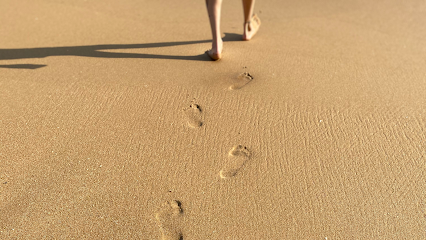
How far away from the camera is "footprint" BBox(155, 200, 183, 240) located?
4.40 ft

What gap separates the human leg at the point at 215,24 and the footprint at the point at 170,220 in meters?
1.23

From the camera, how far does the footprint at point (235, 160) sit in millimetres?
1566

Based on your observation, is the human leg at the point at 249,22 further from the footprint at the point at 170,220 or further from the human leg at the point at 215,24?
the footprint at the point at 170,220

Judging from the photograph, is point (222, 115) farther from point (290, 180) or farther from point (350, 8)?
point (350, 8)

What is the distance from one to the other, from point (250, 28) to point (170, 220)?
181 cm

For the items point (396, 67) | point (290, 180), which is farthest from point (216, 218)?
point (396, 67)

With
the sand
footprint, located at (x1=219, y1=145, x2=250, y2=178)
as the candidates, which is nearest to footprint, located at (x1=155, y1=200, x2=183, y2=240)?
the sand

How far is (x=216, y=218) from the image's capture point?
140 cm

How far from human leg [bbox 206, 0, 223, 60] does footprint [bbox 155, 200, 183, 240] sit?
123cm

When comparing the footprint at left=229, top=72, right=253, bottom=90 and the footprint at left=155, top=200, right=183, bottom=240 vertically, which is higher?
the footprint at left=229, top=72, right=253, bottom=90

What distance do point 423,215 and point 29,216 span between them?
186 cm

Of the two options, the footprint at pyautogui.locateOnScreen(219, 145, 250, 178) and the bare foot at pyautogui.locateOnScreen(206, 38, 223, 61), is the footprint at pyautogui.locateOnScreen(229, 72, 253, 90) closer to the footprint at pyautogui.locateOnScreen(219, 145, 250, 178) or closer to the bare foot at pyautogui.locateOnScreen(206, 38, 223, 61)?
the bare foot at pyautogui.locateOnScreen(206, 38, 223, 61)

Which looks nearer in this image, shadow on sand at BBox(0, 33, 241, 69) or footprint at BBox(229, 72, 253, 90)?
footprint at BBox(229, 72, 253, 90)

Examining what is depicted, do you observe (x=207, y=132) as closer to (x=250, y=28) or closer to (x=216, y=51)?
(x=216, y=51)
